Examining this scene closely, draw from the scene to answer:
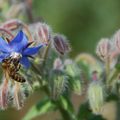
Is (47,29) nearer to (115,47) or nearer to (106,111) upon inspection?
(115,47)

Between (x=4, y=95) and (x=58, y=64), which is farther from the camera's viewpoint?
(x=58, y=64)

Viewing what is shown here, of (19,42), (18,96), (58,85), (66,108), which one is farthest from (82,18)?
(19,42)

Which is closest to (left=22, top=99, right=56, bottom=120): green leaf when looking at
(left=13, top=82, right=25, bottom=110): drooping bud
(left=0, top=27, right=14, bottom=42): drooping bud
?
(left=13, top=82, right=25, bottom=110): drooping bud

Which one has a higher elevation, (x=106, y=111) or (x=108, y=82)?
(x=108, y=82)

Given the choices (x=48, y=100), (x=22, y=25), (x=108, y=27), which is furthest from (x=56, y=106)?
(x=108, y=27)

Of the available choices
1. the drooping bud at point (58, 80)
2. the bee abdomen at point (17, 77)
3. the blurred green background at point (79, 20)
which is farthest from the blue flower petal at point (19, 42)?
the blurred green background at point (79, 20)

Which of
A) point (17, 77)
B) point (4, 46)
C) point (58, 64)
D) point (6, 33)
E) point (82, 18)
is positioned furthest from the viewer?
point (82, 18)

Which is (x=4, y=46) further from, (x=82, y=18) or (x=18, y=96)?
(x=82, y=18)
